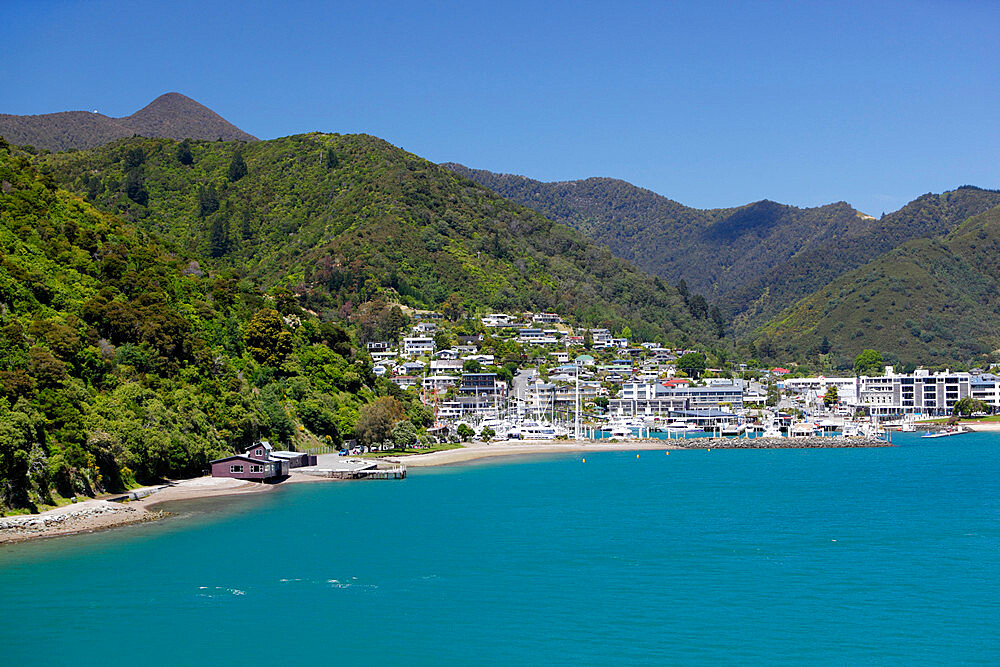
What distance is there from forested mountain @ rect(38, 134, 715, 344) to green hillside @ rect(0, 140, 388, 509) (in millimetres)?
46688

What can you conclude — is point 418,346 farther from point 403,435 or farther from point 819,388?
point 819,388

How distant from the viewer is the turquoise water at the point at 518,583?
865 inches

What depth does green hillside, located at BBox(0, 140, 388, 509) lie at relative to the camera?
128 ft

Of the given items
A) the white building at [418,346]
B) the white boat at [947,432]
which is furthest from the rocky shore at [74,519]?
the white boat at [947,432]

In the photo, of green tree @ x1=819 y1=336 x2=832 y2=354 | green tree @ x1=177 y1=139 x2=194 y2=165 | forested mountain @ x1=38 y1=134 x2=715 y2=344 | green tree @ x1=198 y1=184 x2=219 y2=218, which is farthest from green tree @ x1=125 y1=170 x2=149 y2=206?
green tree @ x1=819 y1=336 x2=832 y2=354

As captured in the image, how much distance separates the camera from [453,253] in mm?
139000

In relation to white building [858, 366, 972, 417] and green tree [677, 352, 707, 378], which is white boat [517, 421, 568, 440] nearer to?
Answer: green tree [677, 352, 707, 378]

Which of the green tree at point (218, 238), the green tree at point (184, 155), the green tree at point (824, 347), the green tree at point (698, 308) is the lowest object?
the green tree at point (824, 347)

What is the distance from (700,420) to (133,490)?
75.8 metres

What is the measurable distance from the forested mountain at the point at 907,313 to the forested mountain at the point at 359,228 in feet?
91.5

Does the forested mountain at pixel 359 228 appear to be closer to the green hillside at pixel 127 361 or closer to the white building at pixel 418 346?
the white building at pixel 418 346

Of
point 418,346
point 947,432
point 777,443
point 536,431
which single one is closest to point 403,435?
point 536,431

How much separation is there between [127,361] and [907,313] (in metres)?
156

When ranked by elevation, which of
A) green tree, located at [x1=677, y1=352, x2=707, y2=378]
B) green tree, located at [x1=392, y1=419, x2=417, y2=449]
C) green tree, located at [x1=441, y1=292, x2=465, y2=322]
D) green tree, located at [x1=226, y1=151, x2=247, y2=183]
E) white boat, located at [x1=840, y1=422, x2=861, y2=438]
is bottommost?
white boat, located at [x1=840, y1=422, x2=861, y2=438]
